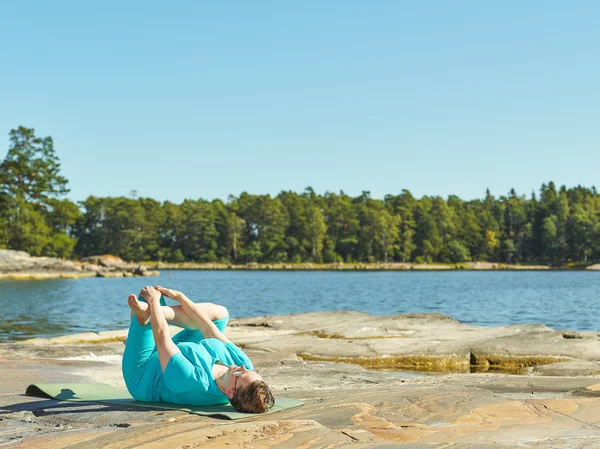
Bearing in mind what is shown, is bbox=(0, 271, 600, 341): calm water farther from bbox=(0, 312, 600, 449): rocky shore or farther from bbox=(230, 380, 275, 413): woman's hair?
bbox=(230, 380, 275, 413): woman's hair

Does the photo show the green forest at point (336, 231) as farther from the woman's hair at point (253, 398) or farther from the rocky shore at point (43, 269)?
the woman's hair at point (253, 398)

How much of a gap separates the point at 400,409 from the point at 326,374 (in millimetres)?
4129

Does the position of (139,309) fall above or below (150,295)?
below

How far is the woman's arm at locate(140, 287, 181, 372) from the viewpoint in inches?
259

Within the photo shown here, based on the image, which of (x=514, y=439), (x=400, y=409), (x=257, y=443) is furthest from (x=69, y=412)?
(x=514, y=439)

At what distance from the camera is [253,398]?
254 inches

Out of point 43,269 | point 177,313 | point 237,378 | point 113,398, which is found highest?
point 177,313

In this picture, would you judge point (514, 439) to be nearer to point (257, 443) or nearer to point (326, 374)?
point (257, 443)

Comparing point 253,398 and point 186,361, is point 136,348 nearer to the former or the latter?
point 186,361

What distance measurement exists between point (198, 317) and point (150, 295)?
0.58 metres

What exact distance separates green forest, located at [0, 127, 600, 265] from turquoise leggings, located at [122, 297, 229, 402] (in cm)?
12277

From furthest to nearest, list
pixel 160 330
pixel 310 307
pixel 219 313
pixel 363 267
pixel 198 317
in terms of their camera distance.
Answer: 1. pixel 363 267
2. pixel 310 307
3. pixel 219 313
4. pixel 198 317
5. pixel 160 330

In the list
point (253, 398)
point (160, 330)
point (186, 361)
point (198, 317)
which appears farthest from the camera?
point (198, 317)

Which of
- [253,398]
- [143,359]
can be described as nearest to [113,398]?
[143,359]
